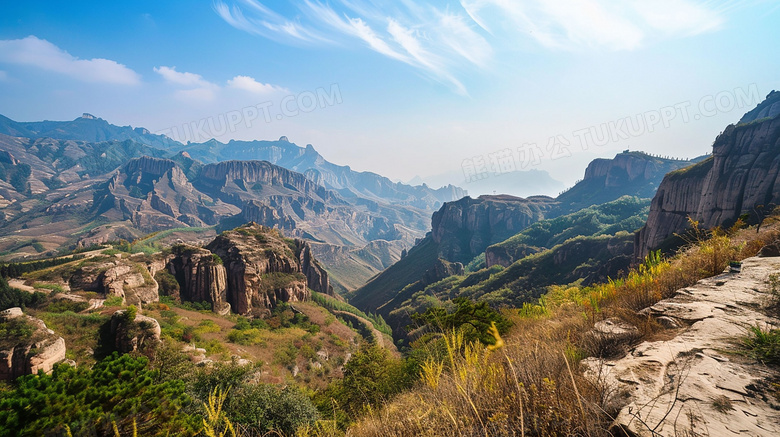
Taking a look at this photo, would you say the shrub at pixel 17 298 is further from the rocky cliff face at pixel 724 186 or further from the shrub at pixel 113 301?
the rocky cliff face at pixel 724 186

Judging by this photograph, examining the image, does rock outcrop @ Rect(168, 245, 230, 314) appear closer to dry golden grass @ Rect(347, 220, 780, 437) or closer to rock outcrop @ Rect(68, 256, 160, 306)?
rock outcrop @ Rect(68, 256, 160, 306)

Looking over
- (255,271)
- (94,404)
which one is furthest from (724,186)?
(255,271)

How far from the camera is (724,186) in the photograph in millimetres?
58625

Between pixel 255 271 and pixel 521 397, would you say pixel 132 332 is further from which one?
pixel 255 271

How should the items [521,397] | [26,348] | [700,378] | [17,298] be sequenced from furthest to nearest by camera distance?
1. [17,298]
2. [26,348]
3. [700,378]
4. [521,397]

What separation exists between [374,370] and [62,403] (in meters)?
18.1

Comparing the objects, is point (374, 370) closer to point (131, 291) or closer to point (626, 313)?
point (626, 313)

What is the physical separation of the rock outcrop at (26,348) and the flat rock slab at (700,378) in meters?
32.5

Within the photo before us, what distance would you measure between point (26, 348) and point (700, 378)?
36385 mm

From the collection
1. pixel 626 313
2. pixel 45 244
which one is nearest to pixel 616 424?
pixel 626 313

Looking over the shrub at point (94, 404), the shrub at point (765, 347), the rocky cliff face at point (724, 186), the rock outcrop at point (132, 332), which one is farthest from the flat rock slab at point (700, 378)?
the rocky cliff face at point (724, 186)

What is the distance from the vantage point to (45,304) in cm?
3431

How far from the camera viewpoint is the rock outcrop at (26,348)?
825 inches

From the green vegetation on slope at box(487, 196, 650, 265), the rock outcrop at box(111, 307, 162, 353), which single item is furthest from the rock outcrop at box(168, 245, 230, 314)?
the green vegetation on slope at box(487, 196, 650, 265)
